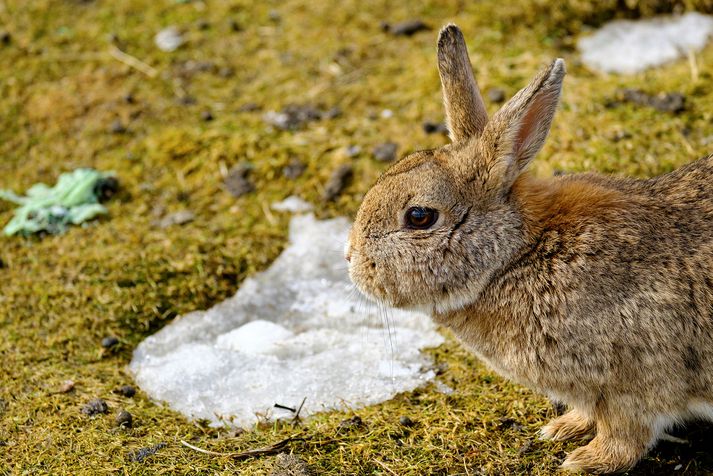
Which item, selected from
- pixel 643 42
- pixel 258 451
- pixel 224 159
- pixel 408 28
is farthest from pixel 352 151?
pixel 258 451

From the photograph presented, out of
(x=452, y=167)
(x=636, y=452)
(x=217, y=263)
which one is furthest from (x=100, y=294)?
(x=636, y=452)

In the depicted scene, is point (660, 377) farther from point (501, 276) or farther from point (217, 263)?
point (217, 263)

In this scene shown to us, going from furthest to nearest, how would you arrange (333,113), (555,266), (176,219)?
(333,113) → (176,219) → (555,266)

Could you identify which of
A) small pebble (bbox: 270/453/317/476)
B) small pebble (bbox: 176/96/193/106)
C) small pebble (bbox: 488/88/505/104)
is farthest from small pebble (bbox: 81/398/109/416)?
small pebble (bbox: 488/88/505/104)

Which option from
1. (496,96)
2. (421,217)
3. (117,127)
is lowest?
(117,127)

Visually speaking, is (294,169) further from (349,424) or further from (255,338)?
(349,424)

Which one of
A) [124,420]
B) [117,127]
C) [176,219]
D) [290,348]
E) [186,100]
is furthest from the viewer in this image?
[186,100]
